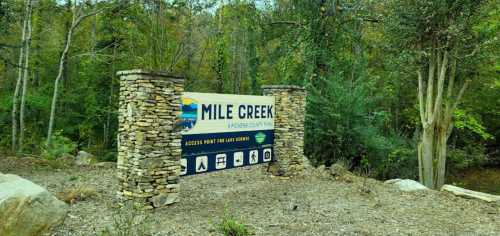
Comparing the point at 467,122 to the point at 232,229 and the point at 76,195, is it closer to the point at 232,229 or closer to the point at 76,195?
the point at 232,229

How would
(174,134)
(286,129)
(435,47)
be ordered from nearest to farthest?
(174,134) < (286,129) < (435,47)

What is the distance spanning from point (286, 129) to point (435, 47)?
437 cm

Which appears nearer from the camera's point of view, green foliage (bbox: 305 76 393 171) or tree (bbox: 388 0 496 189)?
tree (bbox: 388 0 496 189)

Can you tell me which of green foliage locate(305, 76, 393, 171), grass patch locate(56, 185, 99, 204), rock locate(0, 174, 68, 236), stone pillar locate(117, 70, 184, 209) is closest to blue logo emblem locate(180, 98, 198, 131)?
stone pillar locate(117, 70, 184, 209)

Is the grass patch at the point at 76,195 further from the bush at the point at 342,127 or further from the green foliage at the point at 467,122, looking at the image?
the green foliage at the point at 467,122

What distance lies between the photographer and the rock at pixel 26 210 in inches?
152

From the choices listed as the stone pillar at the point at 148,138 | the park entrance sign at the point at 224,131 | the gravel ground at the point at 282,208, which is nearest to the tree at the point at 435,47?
the gravel ground at the point at 282,208

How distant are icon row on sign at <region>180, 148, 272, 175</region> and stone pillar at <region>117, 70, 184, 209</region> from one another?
21.2 inches

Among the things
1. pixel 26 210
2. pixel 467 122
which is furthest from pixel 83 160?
pixel 467 122

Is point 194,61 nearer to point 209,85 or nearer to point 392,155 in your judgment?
point 209,85

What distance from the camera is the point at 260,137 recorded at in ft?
27.5

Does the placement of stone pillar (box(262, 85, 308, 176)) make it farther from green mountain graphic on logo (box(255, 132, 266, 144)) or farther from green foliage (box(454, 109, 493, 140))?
green foliage (box(454, 109, 493, 140))

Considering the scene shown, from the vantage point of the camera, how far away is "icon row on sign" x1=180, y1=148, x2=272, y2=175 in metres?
6.68

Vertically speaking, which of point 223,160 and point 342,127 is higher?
point 342,127
